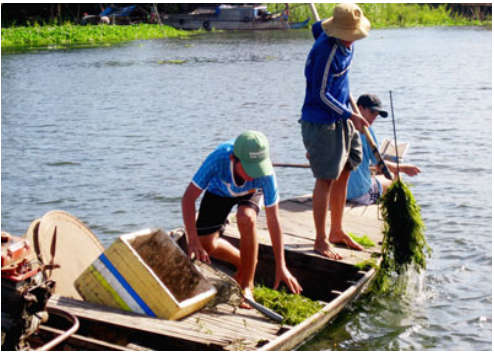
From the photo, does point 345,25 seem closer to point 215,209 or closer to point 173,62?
point 215,209

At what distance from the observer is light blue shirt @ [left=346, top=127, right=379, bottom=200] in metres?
7.43

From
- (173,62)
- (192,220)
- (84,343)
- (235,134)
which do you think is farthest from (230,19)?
(84,343)

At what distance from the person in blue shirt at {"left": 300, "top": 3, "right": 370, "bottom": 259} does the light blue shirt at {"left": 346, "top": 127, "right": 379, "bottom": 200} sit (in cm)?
106

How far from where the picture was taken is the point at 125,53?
32594mm

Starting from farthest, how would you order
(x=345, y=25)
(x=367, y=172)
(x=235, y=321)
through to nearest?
(x=367, y=172) → (x=345, y=25) → (x=235, y=321)

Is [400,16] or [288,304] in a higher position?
[400,16]

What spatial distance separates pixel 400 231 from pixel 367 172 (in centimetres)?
135

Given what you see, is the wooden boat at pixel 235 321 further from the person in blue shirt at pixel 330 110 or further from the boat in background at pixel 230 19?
the boat in background at pixel 230 19

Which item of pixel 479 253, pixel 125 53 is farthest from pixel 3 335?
pixel 125 53

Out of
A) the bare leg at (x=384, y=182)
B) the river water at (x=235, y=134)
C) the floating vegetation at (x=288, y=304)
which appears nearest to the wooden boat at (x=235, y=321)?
the floating vegetation at (x=288, y=304)

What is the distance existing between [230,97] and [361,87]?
149 inches

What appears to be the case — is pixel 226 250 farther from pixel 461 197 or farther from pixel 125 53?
pixel 125 53

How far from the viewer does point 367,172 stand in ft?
24.9

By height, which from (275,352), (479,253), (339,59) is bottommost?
(479,253)
